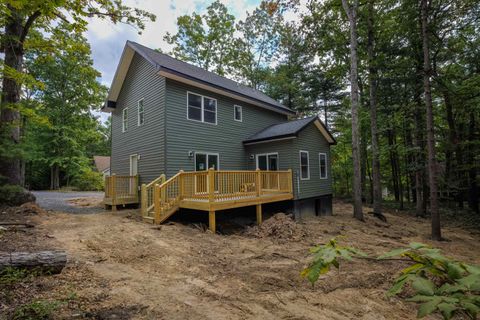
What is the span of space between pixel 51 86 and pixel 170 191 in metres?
23.8

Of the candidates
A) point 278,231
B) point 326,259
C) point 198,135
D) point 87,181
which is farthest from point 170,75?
point 87,181

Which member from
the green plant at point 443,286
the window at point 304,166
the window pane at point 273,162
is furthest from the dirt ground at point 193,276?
the window pane at point 273,162

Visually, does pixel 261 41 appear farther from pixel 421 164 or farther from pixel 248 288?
pixel 248 288

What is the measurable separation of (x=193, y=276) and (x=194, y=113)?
784 centimetres

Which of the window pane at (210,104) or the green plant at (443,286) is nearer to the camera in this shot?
the green plant at (443,286)

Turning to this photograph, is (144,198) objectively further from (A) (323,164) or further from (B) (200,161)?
(A) (323,164)

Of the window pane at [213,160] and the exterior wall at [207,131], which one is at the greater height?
the exterior wall at [207,131]

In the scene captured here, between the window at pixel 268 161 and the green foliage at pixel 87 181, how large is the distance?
19.4 metres

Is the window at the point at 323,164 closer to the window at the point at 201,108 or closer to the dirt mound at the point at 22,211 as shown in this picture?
the window at the point at 201,108

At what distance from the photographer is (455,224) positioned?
12031mm

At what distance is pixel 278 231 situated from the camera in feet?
25.2

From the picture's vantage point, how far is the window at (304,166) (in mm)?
11562

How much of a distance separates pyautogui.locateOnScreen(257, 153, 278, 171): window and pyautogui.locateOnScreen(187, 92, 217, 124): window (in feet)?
9.75

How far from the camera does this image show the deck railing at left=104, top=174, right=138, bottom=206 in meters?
10.2
